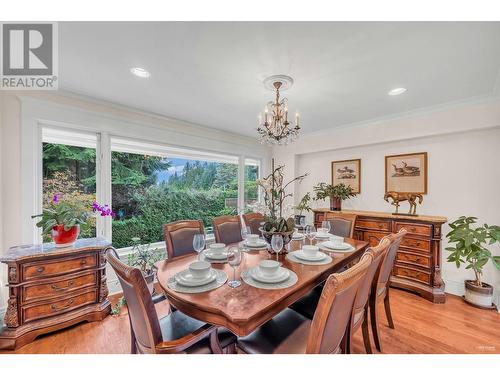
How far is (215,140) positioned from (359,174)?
99.3 inches

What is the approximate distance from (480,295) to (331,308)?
2671 mm

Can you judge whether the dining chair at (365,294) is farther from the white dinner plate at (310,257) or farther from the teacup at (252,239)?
the teacup at (252,239)

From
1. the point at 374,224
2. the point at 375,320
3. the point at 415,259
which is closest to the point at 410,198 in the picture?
the point at 374,224

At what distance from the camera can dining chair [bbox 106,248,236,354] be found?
98cm

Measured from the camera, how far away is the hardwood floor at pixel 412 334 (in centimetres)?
172

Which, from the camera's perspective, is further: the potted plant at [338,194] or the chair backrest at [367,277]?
the potted plant at [338,194]

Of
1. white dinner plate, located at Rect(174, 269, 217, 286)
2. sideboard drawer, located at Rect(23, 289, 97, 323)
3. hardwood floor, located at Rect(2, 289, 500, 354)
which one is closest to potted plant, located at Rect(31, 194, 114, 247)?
sideboard drawer, located at Rect(23, 289, 97, 323)

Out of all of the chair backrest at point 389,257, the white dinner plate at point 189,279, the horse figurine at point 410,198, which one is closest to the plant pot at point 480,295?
the horse figurine at point 410,198

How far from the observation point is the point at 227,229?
8.04 feet

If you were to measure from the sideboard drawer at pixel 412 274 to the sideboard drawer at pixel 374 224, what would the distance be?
1.67 ft

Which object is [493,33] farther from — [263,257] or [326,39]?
[263,257]

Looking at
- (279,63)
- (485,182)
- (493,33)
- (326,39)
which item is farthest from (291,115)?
(485,182)

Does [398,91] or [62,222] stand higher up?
[398,91]

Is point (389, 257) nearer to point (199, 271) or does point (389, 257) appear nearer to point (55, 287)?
point (199, 271)
